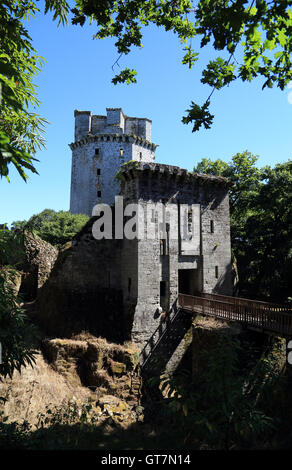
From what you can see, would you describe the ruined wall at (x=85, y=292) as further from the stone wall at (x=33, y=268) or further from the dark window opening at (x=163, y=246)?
the dark window opening at (x=163, y=246)

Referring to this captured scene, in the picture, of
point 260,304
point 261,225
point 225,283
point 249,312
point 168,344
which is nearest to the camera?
point 249,312

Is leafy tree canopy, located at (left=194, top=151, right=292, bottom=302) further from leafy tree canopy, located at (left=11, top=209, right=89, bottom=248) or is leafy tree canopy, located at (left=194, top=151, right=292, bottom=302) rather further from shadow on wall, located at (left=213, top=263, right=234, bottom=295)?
leafy tree canopy, located at (left=11, top=209, right=89, bottom=248)

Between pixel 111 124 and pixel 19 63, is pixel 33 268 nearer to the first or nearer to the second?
pixel 19 63

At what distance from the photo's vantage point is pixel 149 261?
14422 millimetres

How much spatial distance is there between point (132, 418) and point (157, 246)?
7.98m

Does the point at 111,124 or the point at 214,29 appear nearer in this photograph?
the point at 214,29

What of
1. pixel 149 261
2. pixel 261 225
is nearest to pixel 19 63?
pixel 149 261

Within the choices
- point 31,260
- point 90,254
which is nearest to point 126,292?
point 90,254

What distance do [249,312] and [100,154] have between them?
33954 millimetres

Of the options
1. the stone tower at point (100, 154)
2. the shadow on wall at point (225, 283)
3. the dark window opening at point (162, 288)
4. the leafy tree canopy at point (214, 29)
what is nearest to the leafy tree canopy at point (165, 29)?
the leafy tree canopy at point (214, 29)

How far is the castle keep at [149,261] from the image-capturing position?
1427 centimetres

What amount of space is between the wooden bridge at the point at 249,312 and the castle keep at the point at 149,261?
133 centimetres

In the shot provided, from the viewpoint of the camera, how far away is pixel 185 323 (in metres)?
14.9

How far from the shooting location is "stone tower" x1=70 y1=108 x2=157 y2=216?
1548 inches
